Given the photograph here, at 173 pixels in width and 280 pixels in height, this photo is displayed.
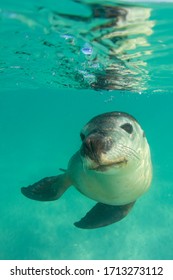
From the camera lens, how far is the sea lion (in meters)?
4.22

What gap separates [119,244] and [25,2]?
9.05 m

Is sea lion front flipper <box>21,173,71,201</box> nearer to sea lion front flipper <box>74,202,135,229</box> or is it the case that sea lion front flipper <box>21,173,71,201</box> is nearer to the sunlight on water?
sea lion front flipper <box>74,202,135,229</box>

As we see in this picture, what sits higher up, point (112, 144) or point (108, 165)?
point (112, 144)

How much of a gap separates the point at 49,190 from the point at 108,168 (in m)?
3.23

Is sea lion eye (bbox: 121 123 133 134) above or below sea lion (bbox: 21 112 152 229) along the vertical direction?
above

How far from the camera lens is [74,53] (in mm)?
11461

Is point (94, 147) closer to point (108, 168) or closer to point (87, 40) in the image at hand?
point (108, 168)

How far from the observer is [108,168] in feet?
14.4

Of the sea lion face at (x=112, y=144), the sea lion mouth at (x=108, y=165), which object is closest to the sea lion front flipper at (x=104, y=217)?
the sea lion face at (x=112, y=144)

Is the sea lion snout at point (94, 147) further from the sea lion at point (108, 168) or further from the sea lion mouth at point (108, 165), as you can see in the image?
the sea lion mouth at point (108, 165)

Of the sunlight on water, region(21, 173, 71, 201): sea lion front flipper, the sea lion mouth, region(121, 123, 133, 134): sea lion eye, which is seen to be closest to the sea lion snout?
the sea lion mouth

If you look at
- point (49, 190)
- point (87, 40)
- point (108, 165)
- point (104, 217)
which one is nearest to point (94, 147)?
point (108, 165)

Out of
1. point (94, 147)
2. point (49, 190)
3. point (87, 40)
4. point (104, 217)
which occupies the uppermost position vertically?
point (87, 40)
